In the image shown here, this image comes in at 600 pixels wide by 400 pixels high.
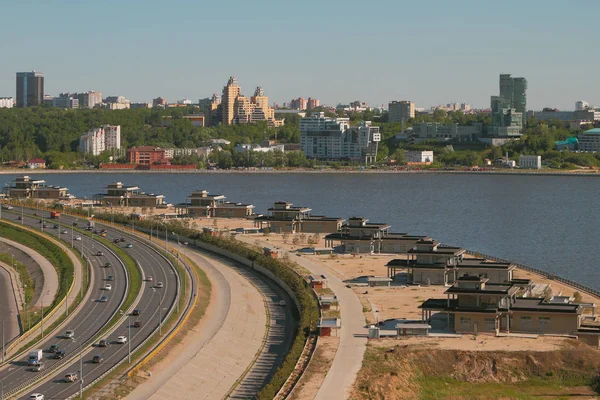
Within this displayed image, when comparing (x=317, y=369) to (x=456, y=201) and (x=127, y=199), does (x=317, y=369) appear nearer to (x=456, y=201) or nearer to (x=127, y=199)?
(x=127, y=199)

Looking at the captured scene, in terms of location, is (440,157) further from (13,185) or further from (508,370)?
(508,370)

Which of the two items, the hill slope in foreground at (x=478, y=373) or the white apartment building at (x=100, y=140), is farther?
the white apartment building at (x=100, y=140)

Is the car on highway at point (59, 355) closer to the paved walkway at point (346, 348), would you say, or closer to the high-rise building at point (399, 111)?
the paved walkway at point (346, 348)

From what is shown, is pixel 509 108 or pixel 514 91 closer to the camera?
pixel 509 108

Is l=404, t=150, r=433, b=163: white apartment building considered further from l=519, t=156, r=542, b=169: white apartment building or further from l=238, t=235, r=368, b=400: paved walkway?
l=238, t=235, r=368, b=400: paved walkway

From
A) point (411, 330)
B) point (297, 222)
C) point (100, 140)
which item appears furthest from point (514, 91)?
point (411, 330)

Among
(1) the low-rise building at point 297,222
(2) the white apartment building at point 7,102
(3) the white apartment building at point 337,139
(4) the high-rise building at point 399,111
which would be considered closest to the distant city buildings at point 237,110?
(4) the high-rise building at point 399,111

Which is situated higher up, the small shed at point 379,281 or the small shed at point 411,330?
the small shed at point 379,281
